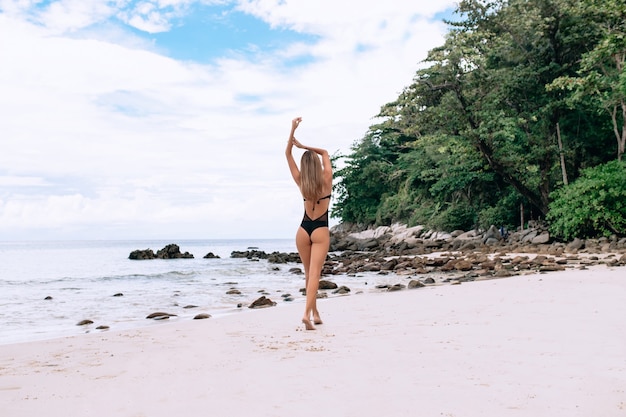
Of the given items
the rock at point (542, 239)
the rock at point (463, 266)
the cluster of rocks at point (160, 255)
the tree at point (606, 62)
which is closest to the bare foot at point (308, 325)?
the rock at point (463, 266)

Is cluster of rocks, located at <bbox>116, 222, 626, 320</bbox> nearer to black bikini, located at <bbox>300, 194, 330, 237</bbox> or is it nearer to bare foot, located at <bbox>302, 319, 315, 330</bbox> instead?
bare foot, located at <bbox>302, 319, 315, 330</bbox>

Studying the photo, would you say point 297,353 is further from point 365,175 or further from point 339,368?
point 365,175

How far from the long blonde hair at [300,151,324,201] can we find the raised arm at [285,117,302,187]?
231mm

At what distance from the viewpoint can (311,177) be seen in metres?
5.58

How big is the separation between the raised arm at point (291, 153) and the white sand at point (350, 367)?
1.73 m

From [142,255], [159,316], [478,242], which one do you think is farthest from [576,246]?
[142,255]

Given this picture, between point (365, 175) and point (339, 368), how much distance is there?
42728mm

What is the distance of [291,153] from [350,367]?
2.89m

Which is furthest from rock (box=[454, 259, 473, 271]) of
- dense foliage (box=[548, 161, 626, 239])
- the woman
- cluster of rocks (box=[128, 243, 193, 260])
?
cluster of rocks (box=[128, 243, 193, 260])

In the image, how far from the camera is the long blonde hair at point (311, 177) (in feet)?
18.3

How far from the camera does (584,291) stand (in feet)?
24.4

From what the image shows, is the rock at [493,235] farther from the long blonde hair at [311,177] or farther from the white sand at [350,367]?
the long blonde hair at [311,177]

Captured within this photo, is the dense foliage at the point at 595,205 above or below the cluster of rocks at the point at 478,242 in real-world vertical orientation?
above

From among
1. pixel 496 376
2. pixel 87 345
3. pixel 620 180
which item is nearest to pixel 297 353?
pixel 496 376
